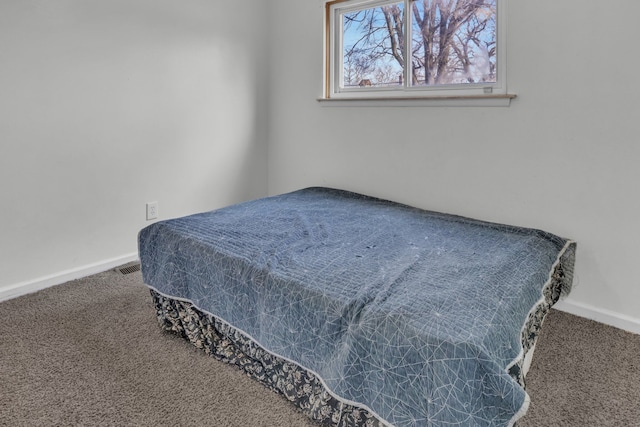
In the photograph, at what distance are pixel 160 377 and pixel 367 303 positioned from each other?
89 cm

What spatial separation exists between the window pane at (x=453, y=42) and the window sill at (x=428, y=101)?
0.14 m

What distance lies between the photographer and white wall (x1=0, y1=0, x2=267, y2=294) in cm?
210

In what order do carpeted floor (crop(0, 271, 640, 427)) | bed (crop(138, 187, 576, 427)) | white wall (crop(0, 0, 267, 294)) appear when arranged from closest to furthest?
1. bed (crop(138, 187, 576, 427))
2. carpeted floor (crop(0, 271, 640, 427))
3. white wall (crop(0, 0, 267, 294))

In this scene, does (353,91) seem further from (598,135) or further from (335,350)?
(335,350)

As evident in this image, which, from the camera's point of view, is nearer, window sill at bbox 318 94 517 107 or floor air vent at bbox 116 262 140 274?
window sill at bbox 318 94 517 107

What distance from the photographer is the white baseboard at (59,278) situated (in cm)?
218

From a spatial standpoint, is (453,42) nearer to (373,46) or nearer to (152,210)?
(373,46)

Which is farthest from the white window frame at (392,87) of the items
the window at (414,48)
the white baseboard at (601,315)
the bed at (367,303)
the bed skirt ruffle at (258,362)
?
the bed skirt ruffle at (258,362)

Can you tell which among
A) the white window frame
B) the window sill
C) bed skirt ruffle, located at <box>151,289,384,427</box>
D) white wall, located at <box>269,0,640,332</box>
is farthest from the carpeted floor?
the white window frame

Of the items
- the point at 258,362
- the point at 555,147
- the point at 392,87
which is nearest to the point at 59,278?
the point at 258,362

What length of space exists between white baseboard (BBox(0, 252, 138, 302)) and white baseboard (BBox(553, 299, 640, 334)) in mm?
2550

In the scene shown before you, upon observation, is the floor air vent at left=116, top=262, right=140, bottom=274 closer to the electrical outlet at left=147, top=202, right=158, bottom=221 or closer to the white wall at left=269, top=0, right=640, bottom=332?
the electrical outlet at left=147, top=202, right=158, bottom=221

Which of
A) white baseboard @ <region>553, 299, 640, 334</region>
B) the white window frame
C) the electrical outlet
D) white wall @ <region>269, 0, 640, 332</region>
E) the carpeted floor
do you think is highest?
the white window frame

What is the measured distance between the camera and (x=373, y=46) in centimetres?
273
